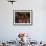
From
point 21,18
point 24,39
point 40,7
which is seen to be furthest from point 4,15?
point 24,39

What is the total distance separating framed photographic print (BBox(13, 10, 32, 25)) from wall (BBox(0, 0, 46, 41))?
0.47ft

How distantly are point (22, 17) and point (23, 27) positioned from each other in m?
0.40

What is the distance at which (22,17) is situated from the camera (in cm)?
497

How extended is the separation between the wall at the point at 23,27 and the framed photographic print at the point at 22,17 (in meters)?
0.14

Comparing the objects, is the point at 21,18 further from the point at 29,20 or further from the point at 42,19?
the point at 42,19

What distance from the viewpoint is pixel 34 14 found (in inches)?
195

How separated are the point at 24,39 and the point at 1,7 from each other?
235 centimetres

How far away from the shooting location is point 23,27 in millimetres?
4961

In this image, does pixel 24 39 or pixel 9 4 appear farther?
pixel 9 4

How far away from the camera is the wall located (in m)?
4.91

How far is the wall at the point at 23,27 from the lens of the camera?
4.91m

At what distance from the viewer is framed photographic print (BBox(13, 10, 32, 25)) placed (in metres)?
4.94

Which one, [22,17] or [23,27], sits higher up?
[22,17]

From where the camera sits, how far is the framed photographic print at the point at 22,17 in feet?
16.2
